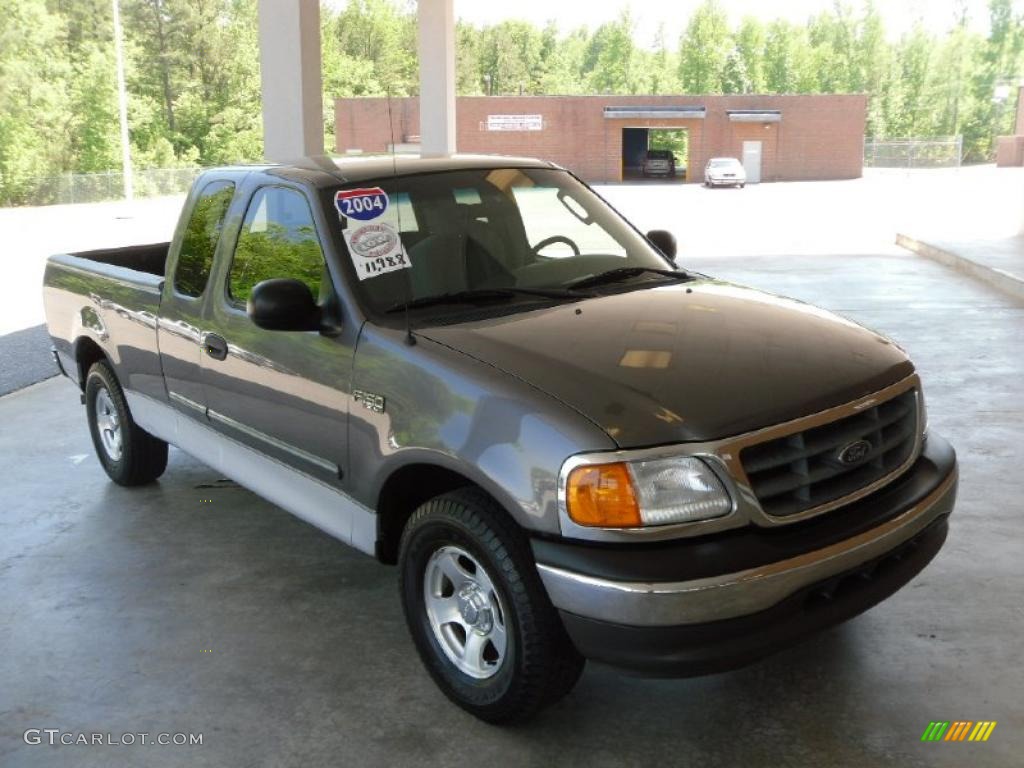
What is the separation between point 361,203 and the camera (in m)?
4.21

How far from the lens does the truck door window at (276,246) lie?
13.7 feet

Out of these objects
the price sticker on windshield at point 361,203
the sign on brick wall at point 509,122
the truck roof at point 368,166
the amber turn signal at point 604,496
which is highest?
the sign on brick wall at point 509,122

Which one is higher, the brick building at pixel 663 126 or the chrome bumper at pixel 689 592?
the brick building at pixel 663 126

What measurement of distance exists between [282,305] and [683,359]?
143 centimetres

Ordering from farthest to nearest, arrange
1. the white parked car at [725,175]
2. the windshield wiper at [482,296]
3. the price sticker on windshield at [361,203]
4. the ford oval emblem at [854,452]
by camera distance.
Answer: the white parked car at [725,175]
the price sticker on windshield at [361,203]
the windshield wiper at [482,296]
the ford oval emblem at [854,452]

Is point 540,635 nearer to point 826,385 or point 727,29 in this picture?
point 826,385

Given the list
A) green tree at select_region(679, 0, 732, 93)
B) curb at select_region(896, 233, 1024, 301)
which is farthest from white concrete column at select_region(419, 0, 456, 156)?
green tree at select_region(679, 0, 732, 93)

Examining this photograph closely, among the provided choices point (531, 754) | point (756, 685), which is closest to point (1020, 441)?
point (756, 685)

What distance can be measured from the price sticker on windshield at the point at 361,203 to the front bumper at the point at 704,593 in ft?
5.62

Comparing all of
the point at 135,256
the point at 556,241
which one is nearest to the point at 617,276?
the point at 556,241

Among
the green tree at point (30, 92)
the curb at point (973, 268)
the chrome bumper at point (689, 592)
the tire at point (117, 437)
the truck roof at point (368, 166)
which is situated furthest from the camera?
the green tree at point (30, 92)

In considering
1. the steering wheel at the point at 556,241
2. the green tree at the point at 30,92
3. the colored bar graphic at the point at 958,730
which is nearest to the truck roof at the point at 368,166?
the steering wheel at the point at 556,241

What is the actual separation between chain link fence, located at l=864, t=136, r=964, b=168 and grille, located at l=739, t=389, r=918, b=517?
60768 millimetres

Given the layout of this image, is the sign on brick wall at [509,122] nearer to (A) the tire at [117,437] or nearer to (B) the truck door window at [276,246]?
(A) the tire at [117,437]
